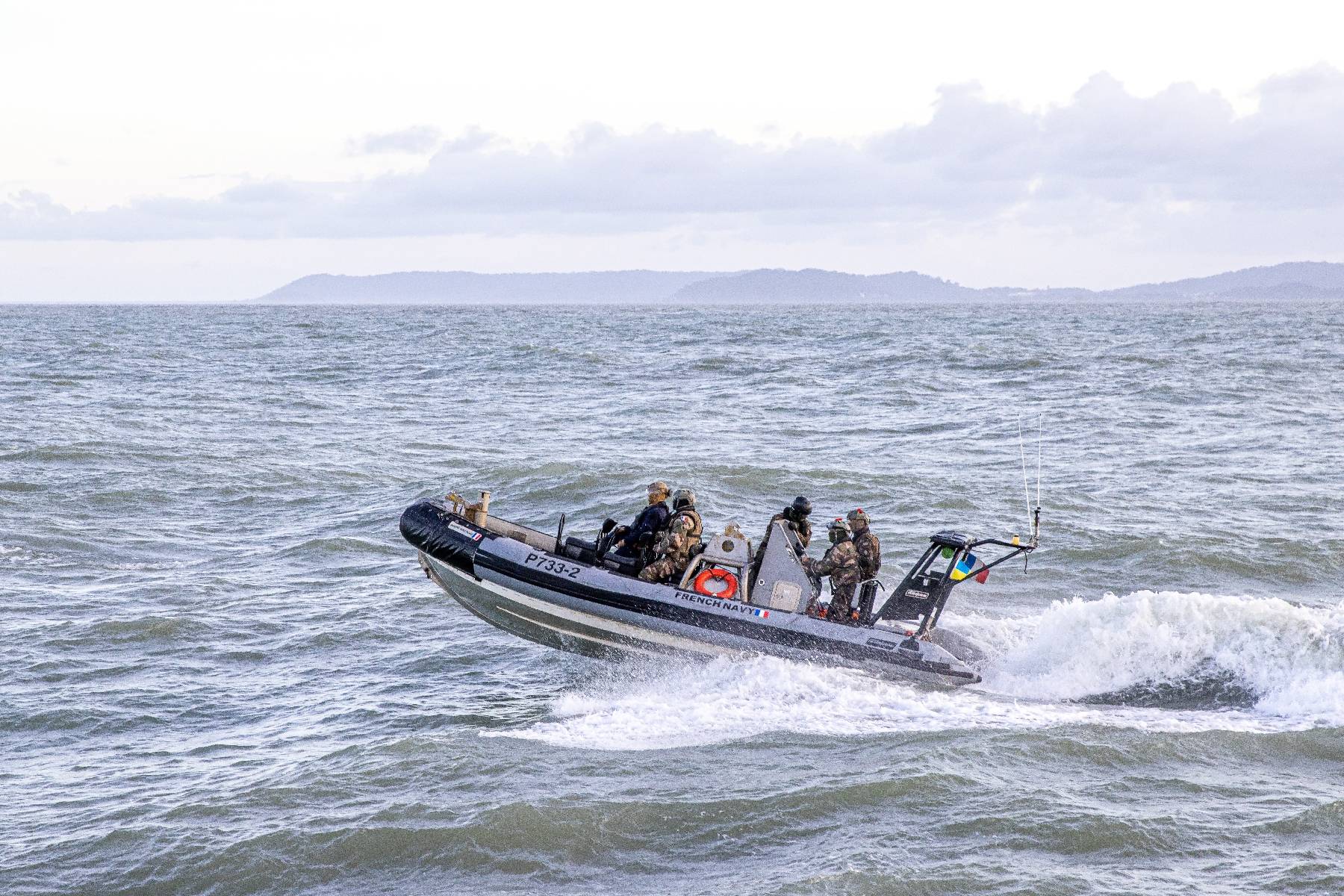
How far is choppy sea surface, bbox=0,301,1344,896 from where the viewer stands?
26.0 ft

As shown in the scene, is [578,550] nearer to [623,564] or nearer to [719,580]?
[623,564]

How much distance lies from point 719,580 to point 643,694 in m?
1.24

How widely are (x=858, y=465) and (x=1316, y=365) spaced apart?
26.1 m

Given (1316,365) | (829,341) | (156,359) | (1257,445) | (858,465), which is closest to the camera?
(858,465)

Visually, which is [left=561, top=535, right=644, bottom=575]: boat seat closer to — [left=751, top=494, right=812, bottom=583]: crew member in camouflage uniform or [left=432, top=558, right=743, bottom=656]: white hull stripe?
[left=432, top=558, right=743, bottom=656]: white hull stripe

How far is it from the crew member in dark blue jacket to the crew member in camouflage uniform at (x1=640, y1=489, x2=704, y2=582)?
105 mm

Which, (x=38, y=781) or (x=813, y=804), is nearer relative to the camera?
(x=813, y=804)

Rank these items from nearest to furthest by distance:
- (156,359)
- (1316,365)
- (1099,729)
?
1. (1099,729)
2. (1316,365)
3. (156,359)

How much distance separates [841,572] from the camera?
11.3 metres

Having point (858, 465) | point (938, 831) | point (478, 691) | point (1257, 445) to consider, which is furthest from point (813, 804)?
point (1257, 445)

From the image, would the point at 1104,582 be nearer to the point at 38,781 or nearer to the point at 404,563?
the point at 404,563

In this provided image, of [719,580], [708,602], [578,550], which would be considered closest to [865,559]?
[719,580]

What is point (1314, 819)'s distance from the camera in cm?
817

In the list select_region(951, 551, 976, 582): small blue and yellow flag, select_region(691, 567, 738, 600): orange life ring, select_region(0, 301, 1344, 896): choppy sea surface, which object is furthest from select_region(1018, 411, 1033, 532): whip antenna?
select_region(691, 567, 738, 600): orange life ring
